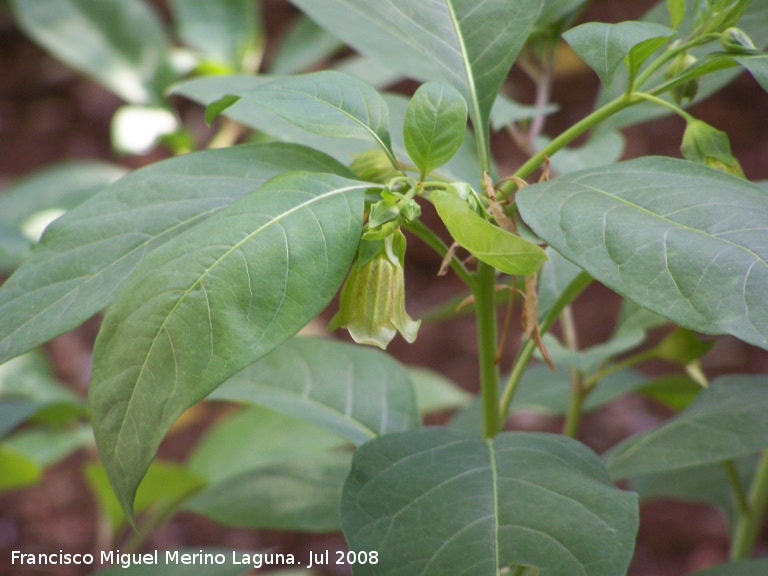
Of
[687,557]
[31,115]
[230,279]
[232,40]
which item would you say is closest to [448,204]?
[230,279]

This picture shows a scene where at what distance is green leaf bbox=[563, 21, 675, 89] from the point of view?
487 mm

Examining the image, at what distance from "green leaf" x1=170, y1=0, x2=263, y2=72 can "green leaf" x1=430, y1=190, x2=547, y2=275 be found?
3.39ft

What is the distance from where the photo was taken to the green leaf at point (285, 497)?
2.55 ft

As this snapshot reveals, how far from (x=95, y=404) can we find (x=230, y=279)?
4.1 inches

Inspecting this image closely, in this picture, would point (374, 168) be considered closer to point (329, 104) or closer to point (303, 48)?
point (329, 104)

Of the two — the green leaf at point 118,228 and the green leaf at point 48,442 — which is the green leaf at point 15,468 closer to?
the green leaf at point 48,442

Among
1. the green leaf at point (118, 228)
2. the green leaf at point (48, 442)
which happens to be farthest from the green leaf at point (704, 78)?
the green leaf at point (48, 442)

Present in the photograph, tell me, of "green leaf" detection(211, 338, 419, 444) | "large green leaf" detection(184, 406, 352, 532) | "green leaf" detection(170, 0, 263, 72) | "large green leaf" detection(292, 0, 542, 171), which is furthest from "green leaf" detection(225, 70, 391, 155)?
"green leaf" detection(170, 0, 263, 72)

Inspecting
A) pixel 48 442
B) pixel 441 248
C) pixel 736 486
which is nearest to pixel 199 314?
pixel 441 248

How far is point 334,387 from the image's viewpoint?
0.79m

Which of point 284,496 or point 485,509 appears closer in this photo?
point 485,509

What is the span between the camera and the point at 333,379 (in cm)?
79

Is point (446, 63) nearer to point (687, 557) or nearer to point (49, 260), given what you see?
point (49, 260)

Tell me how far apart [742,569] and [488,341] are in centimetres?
36
